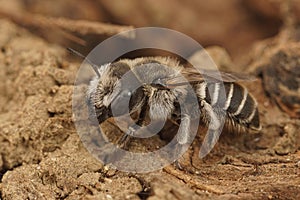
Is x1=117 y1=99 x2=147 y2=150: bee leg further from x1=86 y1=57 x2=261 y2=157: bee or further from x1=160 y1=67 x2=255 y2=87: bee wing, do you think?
x1=160 y1=67 x2=255 y2=87: bee wing

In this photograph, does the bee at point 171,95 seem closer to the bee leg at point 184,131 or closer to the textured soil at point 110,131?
the bee leg at point 184,131

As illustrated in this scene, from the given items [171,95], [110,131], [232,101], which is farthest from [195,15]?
[110,131]

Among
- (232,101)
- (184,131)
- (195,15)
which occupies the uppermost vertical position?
(195,15)

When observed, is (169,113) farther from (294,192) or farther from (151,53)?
(151,53)

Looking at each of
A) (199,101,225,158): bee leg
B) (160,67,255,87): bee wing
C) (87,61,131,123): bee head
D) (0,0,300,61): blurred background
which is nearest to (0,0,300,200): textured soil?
(199,101,225,158): bee leg

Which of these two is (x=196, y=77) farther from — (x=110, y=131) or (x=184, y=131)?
(x=110, y=131)

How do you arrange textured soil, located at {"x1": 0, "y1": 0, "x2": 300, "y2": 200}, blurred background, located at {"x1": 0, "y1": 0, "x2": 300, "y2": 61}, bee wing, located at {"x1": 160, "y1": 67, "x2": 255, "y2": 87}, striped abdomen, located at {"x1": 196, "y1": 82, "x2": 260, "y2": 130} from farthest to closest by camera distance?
Result: blurred background, located at {"x1": 0, "y1": 0, "x2": 300, "y2": 61} → striped abdomen, located at {"x1": 196, "y1": 82, "x2": 260, "y2": 130} → bee wing, located at {"x1": 160, "y1": 67, "x2": 255, "y2": 87} → textured soil, located at {"x1": 0, "y1": 0, "x2": 300, "y2": 200}

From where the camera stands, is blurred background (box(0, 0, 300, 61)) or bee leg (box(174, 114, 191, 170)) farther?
blurred background (box(0, 0, 300, 61))

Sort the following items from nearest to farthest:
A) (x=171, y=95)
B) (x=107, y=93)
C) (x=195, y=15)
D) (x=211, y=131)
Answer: (x=107, y=93) → (x=171, y=95) → (x=211, y=131) → (x=195, y=15)

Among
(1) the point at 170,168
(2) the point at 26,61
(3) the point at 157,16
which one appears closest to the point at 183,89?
(1) the point at 170,168
